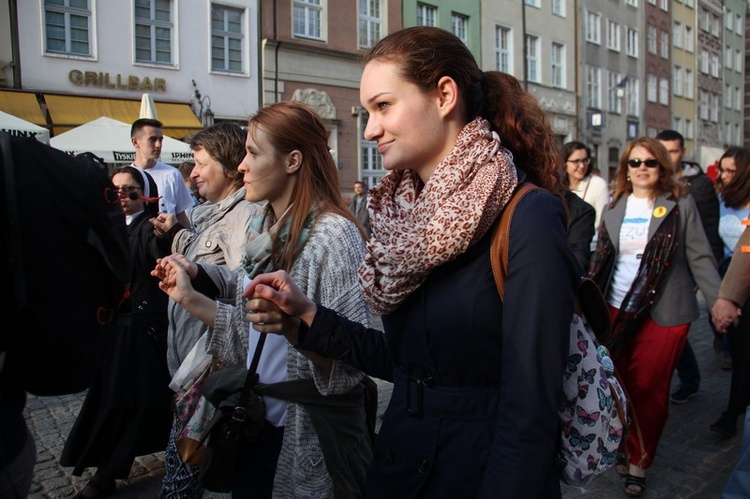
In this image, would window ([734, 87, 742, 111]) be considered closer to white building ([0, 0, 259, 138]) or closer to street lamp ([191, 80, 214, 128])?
white building ([0, 0, 259, 138])

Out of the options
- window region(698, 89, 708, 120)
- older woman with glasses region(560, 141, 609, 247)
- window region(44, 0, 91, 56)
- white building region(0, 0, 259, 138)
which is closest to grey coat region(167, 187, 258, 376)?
older woman with glasses region(560, 141, 609, 247)

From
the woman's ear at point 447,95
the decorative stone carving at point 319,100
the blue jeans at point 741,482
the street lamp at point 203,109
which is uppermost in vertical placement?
the decorative stone carving at point 319,100

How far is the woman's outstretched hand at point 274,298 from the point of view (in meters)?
1.84

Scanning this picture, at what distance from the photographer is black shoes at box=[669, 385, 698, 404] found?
5277mm

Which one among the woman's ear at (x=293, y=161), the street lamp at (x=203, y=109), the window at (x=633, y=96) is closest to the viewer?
the woman's ear at (x=293, y=161)

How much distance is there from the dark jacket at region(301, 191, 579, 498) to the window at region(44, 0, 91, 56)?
1564 centimetres

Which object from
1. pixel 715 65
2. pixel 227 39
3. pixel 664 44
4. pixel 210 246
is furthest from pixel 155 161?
pixel 715 65

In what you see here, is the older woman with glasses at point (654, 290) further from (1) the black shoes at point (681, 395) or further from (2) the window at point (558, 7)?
(2) the window at point (558, 7)

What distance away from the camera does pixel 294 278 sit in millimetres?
2289

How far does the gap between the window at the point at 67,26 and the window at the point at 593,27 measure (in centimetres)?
2520

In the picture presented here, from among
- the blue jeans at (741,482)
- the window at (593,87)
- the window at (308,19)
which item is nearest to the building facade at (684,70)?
the window at (593,87)

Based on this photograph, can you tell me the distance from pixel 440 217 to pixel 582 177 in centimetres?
496

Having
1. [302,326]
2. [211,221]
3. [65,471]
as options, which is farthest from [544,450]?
[65,471]

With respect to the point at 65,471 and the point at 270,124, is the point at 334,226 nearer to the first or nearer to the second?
the point at 270,124
